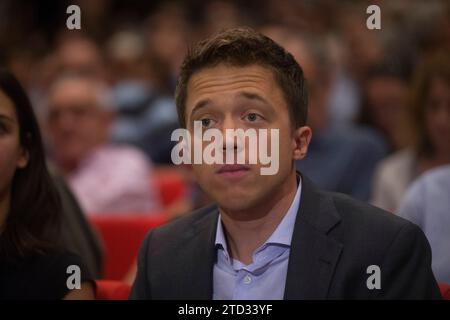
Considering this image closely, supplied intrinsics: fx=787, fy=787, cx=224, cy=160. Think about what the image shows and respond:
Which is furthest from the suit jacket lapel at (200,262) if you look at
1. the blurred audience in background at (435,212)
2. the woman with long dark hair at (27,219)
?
the blurred audience in background at (435,212)

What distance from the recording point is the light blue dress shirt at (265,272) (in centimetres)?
124

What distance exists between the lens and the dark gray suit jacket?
118cm

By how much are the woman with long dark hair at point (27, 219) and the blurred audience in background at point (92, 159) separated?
3.88 ft

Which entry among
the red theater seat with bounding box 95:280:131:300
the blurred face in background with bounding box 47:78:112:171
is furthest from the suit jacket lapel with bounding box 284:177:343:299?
the blurred face in background with bounding box 47:78:112:171

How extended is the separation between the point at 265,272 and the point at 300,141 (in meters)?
0.22

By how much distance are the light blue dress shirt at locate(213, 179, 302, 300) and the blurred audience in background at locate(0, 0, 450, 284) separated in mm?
566

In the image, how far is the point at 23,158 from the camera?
4.99ft

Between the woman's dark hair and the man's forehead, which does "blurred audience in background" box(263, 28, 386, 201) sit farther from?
the man's forehead

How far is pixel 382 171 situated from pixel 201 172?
1167 millimetres

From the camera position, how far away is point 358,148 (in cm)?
251

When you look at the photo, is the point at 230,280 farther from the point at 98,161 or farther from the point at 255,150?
the point at 98,161

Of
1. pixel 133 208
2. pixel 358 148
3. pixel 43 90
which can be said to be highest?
pixel 43 90

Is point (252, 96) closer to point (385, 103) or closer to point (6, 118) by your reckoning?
point (6, 118)

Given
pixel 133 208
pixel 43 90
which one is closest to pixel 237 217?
pixel 133 208
